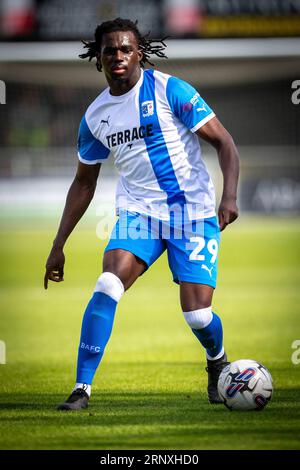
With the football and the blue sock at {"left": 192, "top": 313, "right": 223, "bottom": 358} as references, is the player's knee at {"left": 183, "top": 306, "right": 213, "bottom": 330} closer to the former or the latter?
the blue sock at {"left": 192, "top": 313, "right": 223, "bottom": 358}

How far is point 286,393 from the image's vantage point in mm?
6355

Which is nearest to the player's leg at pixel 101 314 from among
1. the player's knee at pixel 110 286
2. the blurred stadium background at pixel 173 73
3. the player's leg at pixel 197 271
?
the player's knee at pixel 110 286

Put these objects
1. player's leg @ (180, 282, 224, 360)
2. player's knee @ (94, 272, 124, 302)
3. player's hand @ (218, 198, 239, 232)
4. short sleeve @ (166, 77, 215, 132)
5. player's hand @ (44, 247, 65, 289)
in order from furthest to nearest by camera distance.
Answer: player's hand @ (44, 247, 65, 289)
player's leg @ (180, 282, 224, 360)
short sleeve @ (166, 77, 215, 132)
player's knee @ (94, 272, 124, 302)
player's hand @ (218, 198, 239, 232)

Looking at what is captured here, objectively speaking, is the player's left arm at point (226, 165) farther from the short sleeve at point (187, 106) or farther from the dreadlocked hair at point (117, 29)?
the dreadlocked hair at point (117, 29)

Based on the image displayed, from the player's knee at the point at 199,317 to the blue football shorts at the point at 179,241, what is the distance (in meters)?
0.18

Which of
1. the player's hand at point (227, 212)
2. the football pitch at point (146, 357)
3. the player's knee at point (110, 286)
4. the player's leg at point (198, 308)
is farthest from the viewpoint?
the player's leg at point (198, 308)

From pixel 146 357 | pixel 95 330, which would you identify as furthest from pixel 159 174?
pixel 146 357

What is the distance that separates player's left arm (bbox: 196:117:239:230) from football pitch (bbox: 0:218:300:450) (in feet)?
3.86

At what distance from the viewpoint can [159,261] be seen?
21000 mm

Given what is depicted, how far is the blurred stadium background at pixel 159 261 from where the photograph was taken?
5.39 m

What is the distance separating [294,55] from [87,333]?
1907cm

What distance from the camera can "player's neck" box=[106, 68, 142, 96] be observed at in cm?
598

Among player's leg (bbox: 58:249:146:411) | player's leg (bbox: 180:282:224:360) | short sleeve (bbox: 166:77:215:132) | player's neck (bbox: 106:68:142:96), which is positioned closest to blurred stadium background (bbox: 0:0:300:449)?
player's leg (bbox: 58:249:146:411)
